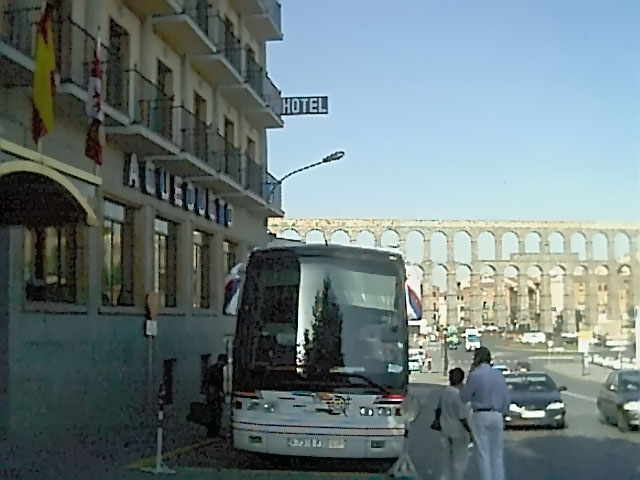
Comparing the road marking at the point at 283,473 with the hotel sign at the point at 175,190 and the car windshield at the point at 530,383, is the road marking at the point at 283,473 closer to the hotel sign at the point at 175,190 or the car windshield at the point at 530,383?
the hotel sign at the point at 175,190

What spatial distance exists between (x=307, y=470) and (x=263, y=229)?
2364cm

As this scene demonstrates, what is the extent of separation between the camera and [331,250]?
Answer: 15062 mm

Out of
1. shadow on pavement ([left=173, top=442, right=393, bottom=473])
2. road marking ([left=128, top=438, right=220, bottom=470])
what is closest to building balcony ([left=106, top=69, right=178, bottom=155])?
road marking ([left=128, top=438, right=220, bottom=470])

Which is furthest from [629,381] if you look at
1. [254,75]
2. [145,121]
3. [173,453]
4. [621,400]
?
[254,75]

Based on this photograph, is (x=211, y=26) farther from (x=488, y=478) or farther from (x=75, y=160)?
(x=488, y=478)

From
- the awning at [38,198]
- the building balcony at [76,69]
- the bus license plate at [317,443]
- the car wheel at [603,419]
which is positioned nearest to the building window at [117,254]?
the building balcony at [76,69]

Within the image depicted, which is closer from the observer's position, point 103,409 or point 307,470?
point 307,470

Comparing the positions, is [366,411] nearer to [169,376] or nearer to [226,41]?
[169,376]

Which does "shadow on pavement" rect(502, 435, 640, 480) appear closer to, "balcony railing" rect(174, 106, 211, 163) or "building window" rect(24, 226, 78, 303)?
"building window" rect(24, 226, 78, 303)

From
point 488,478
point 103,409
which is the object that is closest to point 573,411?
point 103,409

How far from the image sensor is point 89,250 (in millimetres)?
20109

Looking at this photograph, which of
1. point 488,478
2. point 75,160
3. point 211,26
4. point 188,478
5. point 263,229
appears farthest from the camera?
point 263,229

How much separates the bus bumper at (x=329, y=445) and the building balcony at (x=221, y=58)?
50.2 feet

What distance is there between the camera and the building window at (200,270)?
2973 centimetres
